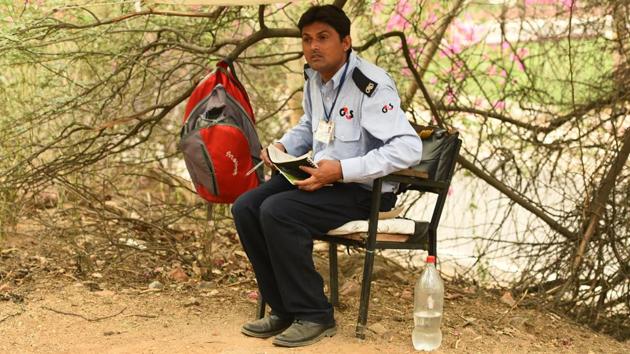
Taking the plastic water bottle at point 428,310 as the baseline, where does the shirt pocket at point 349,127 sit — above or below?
above

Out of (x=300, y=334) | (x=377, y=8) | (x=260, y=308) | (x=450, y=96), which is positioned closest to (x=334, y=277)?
(x=260, y=308)

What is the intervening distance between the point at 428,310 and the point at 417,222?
422 mm

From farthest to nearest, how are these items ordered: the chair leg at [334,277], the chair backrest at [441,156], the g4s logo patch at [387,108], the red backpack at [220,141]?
the chair leg at [334,277], the red backpack at [220,141], the chair backrest at [441,156], the g4s logo patch at [387,108]

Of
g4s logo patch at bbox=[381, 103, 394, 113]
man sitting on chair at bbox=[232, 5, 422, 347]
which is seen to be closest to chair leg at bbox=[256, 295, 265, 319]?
man sitting on chair at bbox=[232, 5, 422, 347]

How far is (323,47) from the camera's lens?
4.70 m

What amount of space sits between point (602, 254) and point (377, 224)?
2.31m

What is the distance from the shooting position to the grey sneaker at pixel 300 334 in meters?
4.48

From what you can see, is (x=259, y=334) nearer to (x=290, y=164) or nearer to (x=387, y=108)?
(x=290, y=164)

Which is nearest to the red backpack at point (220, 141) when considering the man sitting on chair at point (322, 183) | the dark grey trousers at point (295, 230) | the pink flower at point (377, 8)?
the man sitting on chair at point (322, 183)

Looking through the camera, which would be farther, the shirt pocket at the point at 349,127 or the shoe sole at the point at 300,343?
the shirt pocket at the point at 349,127

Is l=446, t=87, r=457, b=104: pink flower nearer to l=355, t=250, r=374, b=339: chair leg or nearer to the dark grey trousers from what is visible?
the dark grey trousers

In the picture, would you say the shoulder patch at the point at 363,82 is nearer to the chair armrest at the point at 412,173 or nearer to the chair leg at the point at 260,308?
the chair armrest at the point at 412,173

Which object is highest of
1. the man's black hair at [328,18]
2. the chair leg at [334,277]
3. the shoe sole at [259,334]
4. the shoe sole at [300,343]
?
the man's black hair at [328,18]

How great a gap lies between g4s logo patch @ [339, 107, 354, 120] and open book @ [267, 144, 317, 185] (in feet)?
0.90
